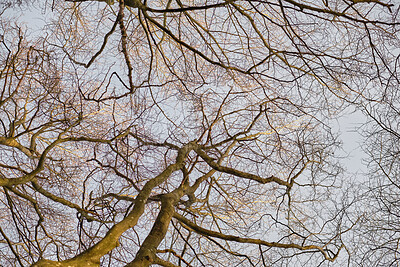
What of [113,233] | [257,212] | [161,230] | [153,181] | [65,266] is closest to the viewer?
[65,266]

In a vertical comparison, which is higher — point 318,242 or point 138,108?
point 138,108

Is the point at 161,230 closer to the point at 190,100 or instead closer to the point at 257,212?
the point at 190,100

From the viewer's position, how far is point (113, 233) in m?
2.54

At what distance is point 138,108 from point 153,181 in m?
1.42

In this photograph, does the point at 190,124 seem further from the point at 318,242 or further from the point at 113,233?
the point at 113,233

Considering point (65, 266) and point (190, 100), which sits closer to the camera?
point (65, 266)

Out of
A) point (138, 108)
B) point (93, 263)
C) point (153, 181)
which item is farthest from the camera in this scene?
point (138, 108)

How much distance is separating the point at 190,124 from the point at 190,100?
1.29 feet

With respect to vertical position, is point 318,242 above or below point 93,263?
above

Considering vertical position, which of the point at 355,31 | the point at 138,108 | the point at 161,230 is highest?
the point at 355,31

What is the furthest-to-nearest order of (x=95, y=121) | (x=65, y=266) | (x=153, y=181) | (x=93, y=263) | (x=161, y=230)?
(x=95, y=121) < (x=153, y=181) < (x=161, y=230) < (x=93, y=263) < (x=65, y=266)

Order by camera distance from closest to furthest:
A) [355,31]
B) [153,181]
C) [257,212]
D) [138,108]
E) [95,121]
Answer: [153,181] < [355,31] < [138,108] < [257,212] < [95,121]

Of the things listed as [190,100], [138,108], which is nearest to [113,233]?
[138,108]

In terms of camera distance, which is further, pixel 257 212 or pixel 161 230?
pixel 257 212
